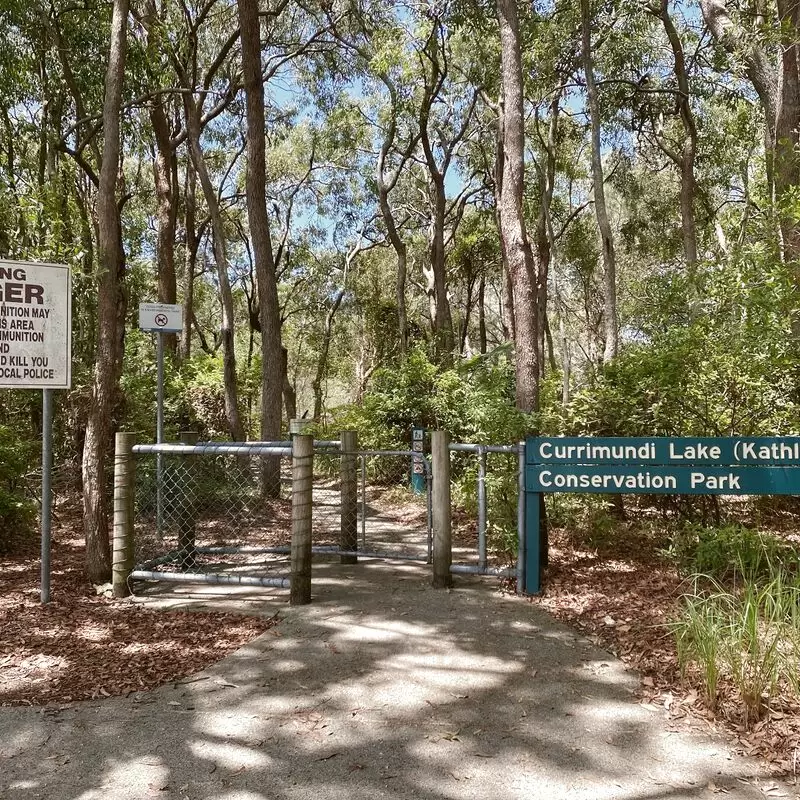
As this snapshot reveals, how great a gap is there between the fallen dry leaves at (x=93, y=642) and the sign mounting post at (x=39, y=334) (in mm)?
429

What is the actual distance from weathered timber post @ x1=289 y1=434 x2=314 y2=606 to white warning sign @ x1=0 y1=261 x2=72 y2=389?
2.18 metres

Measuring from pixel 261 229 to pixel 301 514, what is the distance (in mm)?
7844

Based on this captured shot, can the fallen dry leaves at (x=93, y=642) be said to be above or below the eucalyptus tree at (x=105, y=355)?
below

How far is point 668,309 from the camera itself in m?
8.03

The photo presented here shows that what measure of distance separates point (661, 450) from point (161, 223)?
1371 centimetres

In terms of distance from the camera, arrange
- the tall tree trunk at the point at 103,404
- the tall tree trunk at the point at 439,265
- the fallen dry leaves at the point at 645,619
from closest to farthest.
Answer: the fallen dry leaves at the point at 645,619 → the tall tree trunk at the point at 103,404 → the tall tree trunk at the point at 439,265

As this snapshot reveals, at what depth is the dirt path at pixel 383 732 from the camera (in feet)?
9.90

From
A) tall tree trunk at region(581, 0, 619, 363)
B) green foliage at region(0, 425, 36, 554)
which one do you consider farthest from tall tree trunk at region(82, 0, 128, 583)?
tall tree trunk at region(581, 0, 619, 363)

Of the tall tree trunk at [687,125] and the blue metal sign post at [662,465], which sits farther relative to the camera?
the tall tree trunk at [687,125]

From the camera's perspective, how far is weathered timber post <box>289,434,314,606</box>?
5.48 metres

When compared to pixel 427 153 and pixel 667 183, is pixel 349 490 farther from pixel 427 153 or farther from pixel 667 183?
pixel 667 183

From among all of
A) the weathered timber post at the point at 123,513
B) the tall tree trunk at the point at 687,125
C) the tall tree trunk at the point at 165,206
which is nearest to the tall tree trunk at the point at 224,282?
the tall tree trunk at the point at 165,206

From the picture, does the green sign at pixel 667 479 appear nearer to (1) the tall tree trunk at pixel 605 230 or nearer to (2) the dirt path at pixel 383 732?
(2) the dirt path at pixel 383 732

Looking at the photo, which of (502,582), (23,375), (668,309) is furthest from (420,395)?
(23,375)
